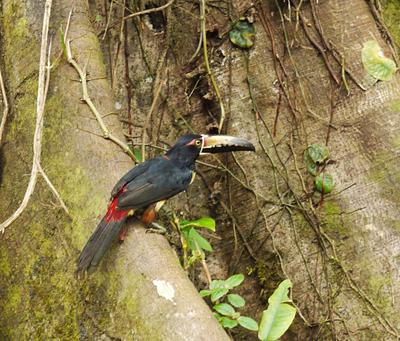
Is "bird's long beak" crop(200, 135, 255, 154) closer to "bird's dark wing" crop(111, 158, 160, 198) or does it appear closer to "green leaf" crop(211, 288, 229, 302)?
"bird's dark wing" crop(111, 158, 160, 198)

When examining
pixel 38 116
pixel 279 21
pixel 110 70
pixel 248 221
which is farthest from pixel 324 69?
pixel 38 116

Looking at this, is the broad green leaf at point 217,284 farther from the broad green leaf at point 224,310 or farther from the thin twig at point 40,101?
the thin twig at point 40,101

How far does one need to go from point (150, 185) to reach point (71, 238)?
467 mm

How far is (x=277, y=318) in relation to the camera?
3242 millimetres

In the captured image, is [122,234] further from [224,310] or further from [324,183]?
[324,183]

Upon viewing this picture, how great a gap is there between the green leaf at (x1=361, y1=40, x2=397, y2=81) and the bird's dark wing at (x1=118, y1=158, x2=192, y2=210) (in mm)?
1200

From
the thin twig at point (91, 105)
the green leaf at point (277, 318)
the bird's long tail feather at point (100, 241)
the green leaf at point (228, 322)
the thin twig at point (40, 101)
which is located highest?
the thin twig at point (40, 101)

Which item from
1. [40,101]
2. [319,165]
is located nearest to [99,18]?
[40,101]

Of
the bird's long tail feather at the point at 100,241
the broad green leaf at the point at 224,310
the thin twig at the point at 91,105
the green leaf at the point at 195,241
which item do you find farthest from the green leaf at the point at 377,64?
the bird's long tail feather at the point at 100,241

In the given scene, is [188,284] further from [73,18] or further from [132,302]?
[73,18]

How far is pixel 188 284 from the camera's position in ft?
10.2

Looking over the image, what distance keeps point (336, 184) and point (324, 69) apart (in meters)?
0.65

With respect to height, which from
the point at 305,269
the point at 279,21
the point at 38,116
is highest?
the point at 38,116

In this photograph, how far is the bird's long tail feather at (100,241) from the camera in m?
3.18
